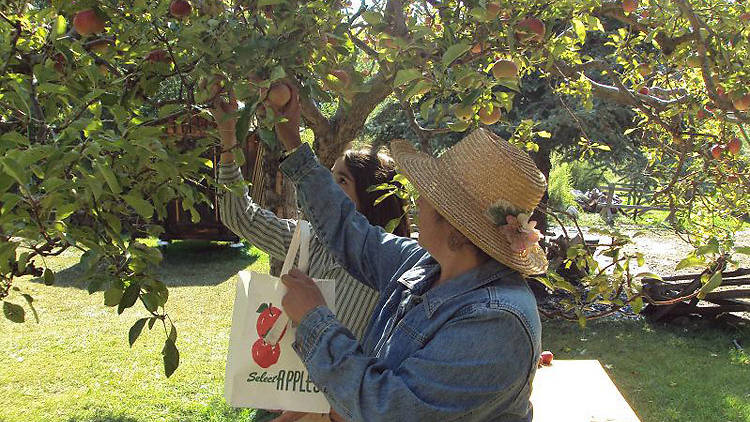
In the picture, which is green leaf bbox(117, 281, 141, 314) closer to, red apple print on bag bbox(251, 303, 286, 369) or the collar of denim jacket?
red apple print on bag bbox(251, 303, 286, 369)

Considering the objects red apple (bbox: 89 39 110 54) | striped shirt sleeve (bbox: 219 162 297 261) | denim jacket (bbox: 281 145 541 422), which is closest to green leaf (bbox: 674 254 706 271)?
denim jacket (bbox: 281 145 541 422)

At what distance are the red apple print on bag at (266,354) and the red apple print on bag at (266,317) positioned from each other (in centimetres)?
3

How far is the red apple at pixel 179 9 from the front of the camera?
1571 millimetres

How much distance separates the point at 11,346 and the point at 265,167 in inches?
143

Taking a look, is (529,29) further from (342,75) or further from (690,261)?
(690,261)

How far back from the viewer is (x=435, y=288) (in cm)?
136

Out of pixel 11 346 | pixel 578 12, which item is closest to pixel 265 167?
pixel 578 12

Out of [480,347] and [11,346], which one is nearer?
[480,347]

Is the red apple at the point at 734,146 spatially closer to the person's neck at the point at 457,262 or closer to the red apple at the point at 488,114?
the red apple at the point at 488,114

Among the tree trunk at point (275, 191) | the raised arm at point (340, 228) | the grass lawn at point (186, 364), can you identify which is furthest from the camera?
the grass lawn at point (186, 364)

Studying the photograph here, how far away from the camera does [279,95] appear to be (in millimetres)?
1426

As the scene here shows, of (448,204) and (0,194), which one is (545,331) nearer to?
(448,204)

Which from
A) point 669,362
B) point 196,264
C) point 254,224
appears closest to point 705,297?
point 669,362

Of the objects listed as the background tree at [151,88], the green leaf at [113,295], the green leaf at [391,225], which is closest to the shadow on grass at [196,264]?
the green leaf at [391,225]
